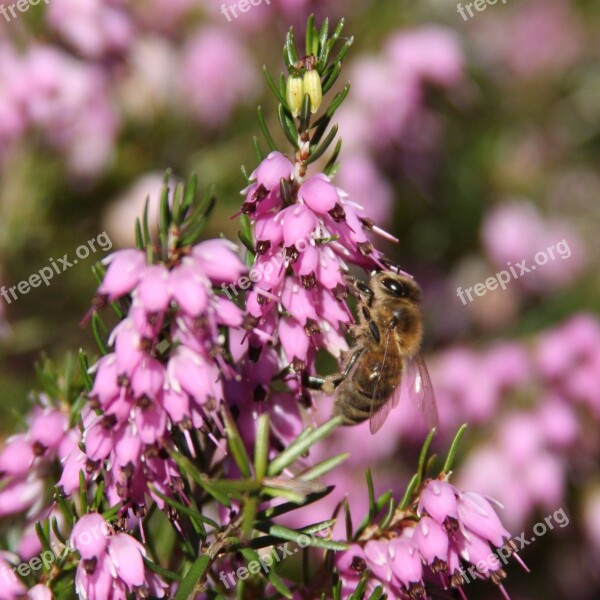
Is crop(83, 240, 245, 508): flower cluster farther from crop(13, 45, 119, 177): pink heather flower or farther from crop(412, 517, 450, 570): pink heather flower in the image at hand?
crop(13, 45, 119, 177): pink heather flower

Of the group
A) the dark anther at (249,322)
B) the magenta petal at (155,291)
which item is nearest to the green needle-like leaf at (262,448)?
the dark anther at (249,322)

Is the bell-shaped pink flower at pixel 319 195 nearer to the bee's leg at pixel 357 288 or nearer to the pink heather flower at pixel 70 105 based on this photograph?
the bee's leg at pixel 357 288

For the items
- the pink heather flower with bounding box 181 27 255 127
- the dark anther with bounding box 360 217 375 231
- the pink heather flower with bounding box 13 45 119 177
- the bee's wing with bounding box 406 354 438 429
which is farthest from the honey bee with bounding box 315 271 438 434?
the pink heather flower with bounding box 181 27 255 127

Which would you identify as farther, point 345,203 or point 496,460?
point 496,460

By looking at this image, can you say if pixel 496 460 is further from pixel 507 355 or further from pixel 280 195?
pixel 280 195

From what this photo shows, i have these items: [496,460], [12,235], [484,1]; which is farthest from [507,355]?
[484,1]
